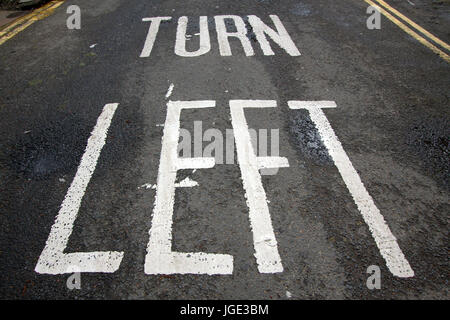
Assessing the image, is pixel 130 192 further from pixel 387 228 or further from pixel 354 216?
pixel 387 228

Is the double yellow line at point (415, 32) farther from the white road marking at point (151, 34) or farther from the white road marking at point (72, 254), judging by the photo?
the white road marking at point (72, 254)

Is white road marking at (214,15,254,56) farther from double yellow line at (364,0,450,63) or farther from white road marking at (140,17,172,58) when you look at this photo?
double yellow line at (364,0,450,63)

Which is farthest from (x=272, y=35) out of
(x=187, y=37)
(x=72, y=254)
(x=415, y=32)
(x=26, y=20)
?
(x=26, y=20)

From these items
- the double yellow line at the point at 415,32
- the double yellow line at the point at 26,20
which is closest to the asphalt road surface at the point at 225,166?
the double yellow line at the point at 415,32

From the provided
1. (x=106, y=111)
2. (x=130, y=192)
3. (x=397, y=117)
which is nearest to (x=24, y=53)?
(x=106, y=111)

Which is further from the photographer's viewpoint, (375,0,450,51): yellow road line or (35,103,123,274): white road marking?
(375,0,450,51): yellow road line

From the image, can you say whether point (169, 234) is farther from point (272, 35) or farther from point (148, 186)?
point (272, 35)

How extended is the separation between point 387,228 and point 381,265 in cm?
40

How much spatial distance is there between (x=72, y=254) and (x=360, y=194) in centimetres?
273

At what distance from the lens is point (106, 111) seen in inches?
168

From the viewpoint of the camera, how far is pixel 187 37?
6.08 metres

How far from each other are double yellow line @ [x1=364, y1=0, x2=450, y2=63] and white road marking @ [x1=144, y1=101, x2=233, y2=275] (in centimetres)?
479

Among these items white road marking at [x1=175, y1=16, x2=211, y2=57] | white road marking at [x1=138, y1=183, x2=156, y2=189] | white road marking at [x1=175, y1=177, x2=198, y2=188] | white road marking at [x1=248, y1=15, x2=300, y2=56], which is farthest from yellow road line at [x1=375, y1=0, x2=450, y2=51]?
white road marking at [x1=138, y1=183, x2=156, y2=189]

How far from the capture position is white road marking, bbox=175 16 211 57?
5588 millimetres
